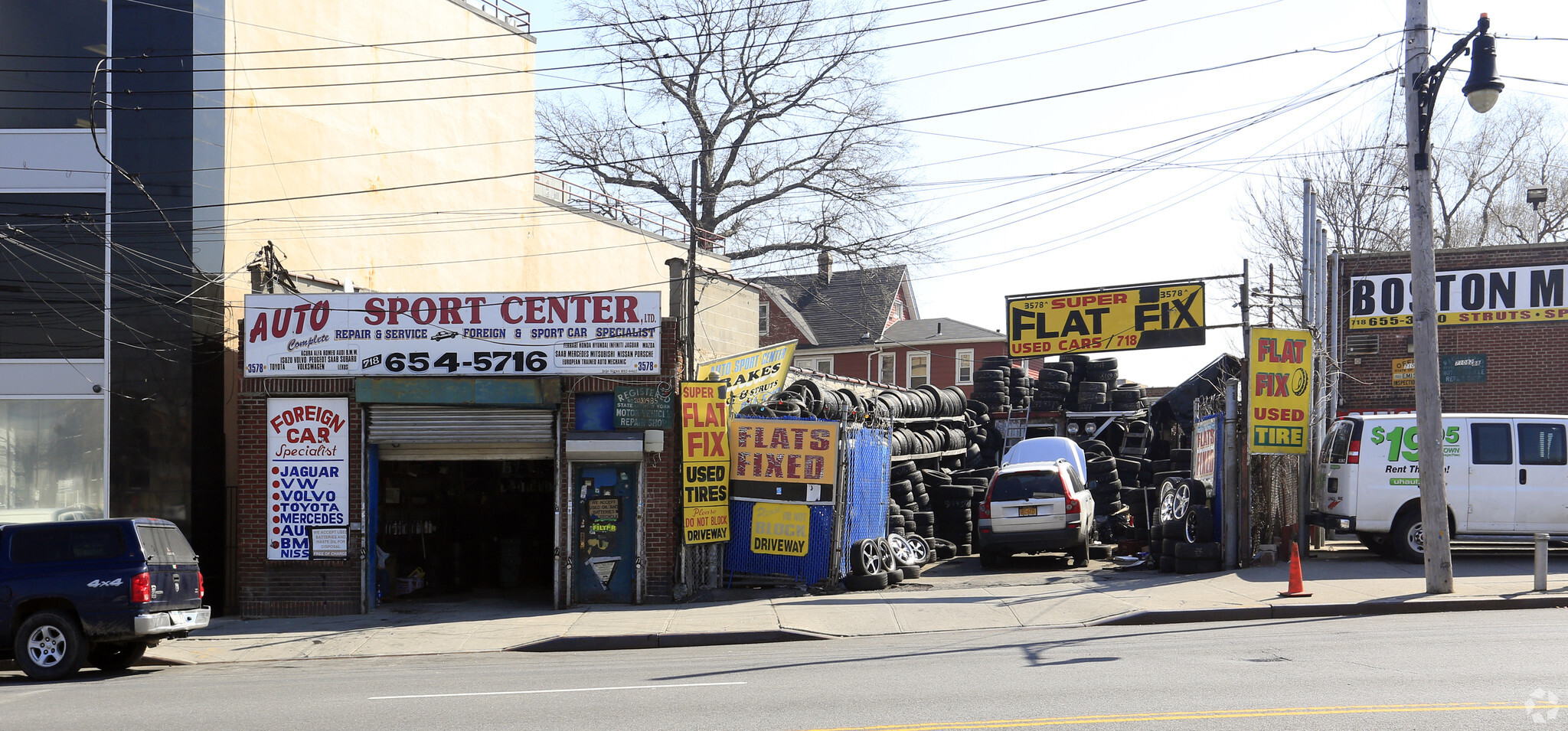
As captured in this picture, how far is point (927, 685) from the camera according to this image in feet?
29.5

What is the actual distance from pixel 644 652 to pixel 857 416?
313 inches

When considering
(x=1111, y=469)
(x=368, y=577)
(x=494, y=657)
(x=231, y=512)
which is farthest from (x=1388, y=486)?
(x=231, y=512)

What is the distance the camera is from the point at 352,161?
74.0 feet

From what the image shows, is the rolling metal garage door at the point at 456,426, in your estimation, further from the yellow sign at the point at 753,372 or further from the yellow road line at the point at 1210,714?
the yellow road line at the point at 1210,714

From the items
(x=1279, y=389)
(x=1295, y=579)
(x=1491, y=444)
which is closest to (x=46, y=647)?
(x=1295, y=579)

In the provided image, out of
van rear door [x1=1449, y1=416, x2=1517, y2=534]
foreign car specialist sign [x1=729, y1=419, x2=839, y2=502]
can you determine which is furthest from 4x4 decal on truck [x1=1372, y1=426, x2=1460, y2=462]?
foreign car specialist sign [x1=729, y1=419, x2=839, y2=502]

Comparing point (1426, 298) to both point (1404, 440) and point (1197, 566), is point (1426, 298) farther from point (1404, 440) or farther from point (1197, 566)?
point (1197, 566)

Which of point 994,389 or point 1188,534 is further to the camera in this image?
point 994,389

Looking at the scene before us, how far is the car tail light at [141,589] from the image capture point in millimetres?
11766

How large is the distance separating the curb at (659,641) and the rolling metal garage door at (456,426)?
12.4 ft

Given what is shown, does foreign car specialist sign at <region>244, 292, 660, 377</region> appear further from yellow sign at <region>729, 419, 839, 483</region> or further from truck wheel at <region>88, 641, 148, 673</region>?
truck wheel at <region>88, 641, 148, 673</region>

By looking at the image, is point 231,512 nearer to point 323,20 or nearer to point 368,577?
point 368,577

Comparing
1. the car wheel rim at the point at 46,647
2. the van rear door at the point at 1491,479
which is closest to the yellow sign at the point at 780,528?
the car wheel rim at the point at 46,647

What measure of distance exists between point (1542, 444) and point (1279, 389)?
374 centimetres
